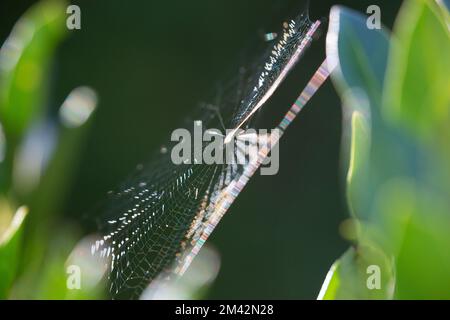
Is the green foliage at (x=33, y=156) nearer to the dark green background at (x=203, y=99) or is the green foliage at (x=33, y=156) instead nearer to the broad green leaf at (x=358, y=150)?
the broad green leaf at (x=358, y=150)

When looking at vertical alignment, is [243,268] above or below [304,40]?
below

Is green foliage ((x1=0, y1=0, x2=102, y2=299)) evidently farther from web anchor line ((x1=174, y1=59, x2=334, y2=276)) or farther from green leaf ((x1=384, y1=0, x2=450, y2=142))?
green leaf ((x1=384, y1=0, x2=450, y2=142))

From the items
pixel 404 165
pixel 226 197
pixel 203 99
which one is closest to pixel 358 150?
pixel 404 165

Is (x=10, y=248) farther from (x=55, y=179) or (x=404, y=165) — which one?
(x=404, y=165)

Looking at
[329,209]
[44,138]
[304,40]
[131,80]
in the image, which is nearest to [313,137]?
[329,209]

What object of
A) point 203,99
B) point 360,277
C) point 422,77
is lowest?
point 360,277

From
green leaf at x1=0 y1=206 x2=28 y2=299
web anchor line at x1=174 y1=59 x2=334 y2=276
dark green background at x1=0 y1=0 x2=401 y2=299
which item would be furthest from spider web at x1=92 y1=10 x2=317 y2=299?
dark green background at x1=0 y1=0 x2=401 y2=299

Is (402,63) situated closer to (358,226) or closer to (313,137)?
(358,226)
